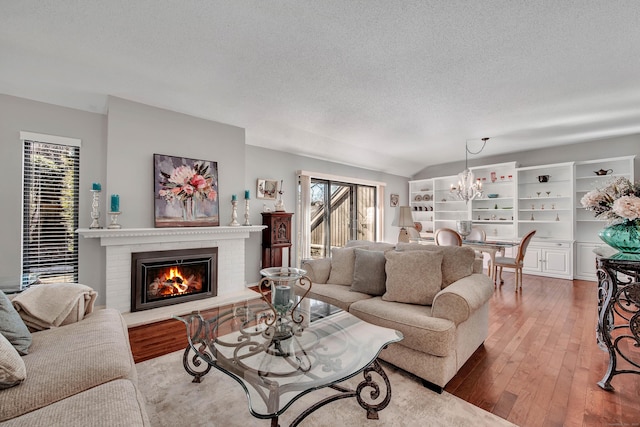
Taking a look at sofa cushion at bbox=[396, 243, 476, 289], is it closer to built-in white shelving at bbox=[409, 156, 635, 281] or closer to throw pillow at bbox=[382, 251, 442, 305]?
throw pillow at bbox=[382, 251, 442, 305]

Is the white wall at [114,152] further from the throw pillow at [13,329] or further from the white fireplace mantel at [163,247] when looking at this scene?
the throw pillow at [13,329]

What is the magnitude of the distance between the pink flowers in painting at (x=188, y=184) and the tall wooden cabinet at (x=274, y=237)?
1.00 m

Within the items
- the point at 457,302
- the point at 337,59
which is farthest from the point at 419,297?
the point at 337,59

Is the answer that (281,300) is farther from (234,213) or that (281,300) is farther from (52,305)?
(234,213)

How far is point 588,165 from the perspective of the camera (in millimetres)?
5207

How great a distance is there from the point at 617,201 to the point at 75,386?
3178 millimetres

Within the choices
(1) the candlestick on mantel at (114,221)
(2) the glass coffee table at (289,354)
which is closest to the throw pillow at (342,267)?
(2) the glass coffee table at (289,354)

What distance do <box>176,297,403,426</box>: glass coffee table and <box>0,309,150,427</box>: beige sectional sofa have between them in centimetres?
37

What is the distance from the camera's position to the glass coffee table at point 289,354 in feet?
4.01

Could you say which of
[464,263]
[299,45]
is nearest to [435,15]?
[299,45]

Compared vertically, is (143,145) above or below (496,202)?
above

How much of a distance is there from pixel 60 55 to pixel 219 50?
4.48ft

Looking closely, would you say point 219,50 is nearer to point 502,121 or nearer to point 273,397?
point 273,397

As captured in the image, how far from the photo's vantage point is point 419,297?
219 centimetres
